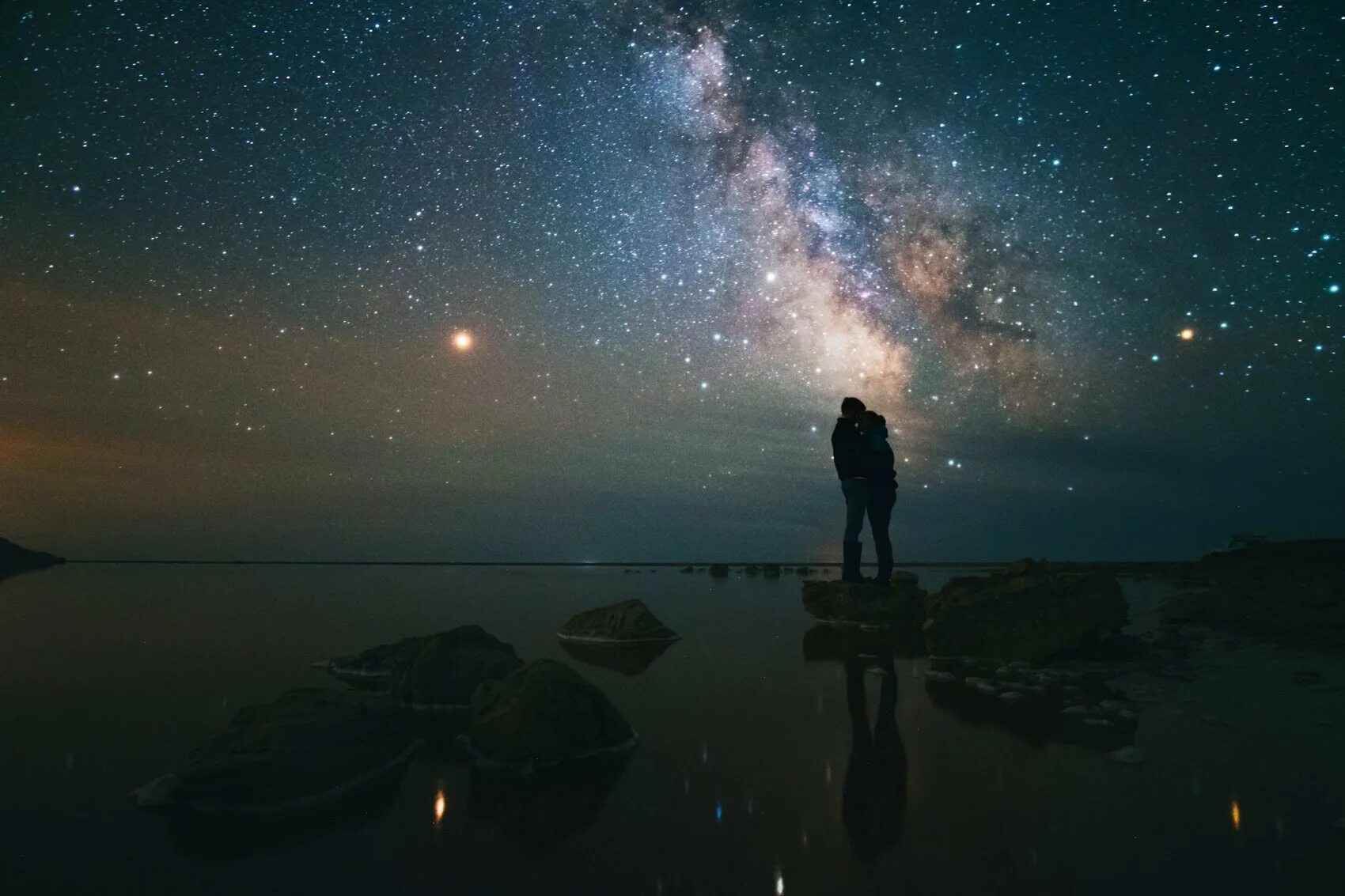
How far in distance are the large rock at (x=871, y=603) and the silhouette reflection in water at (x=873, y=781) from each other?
16.8ft

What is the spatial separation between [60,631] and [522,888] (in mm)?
10244

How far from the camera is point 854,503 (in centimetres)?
1018

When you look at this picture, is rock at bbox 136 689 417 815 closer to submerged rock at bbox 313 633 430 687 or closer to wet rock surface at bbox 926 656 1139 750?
submerged rock at bbox 313 633 430 687

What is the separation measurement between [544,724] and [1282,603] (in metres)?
10.9

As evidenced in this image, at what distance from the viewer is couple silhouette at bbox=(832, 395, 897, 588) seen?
10.2 metres

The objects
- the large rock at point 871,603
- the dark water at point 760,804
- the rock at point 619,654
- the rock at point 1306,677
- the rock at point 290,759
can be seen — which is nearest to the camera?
the dark water at point 760,804

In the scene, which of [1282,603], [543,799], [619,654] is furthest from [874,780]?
[1282,603]

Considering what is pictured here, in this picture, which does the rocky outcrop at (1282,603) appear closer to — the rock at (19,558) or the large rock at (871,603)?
the large rock at (871,603)

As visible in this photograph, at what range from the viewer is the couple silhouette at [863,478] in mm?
10203

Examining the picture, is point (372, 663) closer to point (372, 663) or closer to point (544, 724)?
point (372, 663)

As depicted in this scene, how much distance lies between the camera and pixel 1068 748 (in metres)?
3.51

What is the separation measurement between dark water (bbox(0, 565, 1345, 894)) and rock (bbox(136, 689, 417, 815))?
0.21 metres

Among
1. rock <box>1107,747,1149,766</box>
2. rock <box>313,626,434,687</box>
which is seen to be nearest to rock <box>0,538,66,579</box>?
rock <box>313,626,434,687</box>

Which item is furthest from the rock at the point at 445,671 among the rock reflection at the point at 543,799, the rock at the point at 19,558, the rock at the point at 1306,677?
the rock at the point at 19,558
